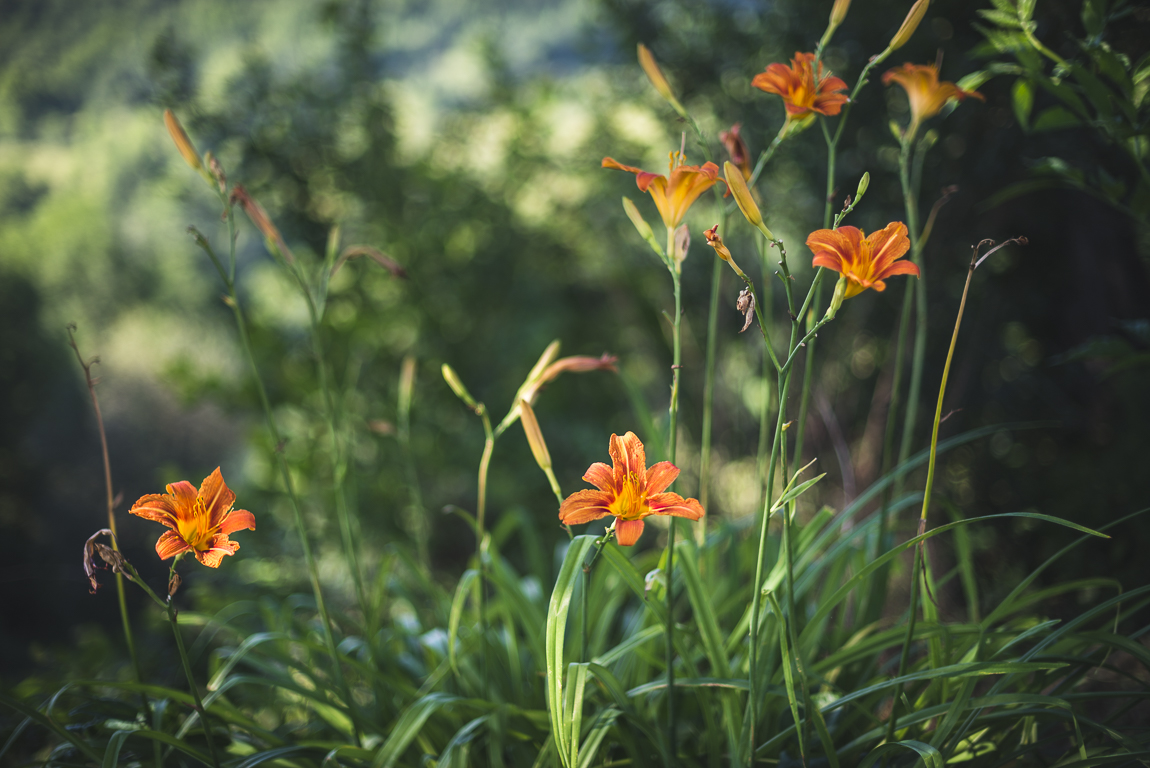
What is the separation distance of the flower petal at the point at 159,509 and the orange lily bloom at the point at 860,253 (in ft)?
1.99

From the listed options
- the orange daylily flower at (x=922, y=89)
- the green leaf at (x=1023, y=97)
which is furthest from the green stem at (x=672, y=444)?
the green leaf at (x=1023, y=97)

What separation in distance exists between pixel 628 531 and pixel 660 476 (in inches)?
3.0

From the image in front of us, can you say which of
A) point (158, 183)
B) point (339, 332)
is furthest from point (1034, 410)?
point (158, 183)

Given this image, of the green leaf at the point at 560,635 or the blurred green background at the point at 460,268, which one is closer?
the green leaf at the point at 560,635

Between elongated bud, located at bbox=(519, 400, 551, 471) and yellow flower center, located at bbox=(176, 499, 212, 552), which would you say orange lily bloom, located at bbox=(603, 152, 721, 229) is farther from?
yellow flower center, located at bbox=(176, 499, 212, 552)

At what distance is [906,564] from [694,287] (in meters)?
0.85

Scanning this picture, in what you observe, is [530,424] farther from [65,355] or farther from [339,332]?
[65,355]

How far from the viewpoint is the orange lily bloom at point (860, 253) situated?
0.49 m

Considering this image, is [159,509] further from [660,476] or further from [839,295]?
[839,295]

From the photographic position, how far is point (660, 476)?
0.53 metres

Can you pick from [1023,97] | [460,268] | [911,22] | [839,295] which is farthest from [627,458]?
[460,268]

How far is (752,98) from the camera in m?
1.43

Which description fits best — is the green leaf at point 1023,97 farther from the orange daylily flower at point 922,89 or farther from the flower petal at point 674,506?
the flower petal at point 674,506

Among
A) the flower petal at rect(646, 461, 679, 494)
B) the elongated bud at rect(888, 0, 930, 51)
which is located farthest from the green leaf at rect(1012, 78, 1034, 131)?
the flower petal at rect(646, 461, 679, 494)
